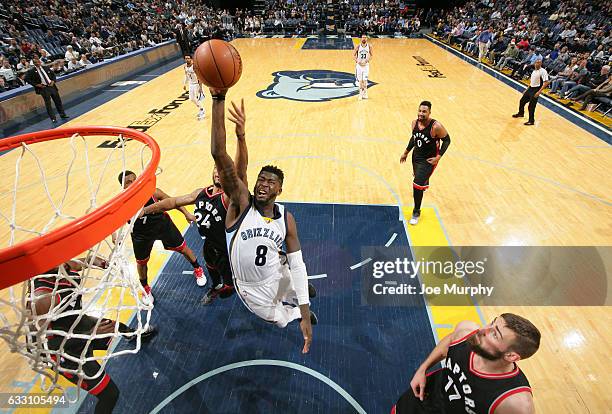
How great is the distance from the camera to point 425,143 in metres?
5.07

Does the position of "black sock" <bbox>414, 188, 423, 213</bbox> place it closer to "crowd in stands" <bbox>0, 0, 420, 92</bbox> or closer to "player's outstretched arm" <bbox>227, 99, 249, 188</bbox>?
"player's outstretched arm" <bbox>227, 99, 249, 188</bbox>

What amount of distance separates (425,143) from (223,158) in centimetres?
356

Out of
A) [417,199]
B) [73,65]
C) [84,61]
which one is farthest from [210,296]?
[84,61]

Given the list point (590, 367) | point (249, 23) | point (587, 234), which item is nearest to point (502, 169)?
point (587, 234)

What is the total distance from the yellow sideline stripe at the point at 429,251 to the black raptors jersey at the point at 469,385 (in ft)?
5.50

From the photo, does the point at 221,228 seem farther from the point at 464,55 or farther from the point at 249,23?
the point at 249,23

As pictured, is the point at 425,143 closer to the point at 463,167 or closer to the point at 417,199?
the point at 417,199

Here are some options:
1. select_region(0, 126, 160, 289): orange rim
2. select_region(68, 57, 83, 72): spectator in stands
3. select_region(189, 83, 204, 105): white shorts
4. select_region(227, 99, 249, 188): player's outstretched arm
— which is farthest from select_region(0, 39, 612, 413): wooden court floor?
select_region(0, 126, 160, 289): orange rim

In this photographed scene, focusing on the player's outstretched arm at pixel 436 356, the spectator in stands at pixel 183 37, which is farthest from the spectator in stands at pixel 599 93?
the spectator in stands at pixel 183 37

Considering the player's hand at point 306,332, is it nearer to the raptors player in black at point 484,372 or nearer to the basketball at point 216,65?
the raptors player in black at point 484,372

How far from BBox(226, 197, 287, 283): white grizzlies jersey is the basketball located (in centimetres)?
92

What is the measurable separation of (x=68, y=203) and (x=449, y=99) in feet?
35.7

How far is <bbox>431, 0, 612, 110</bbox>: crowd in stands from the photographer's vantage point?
11.2 m

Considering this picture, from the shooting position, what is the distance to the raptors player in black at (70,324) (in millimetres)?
2436
